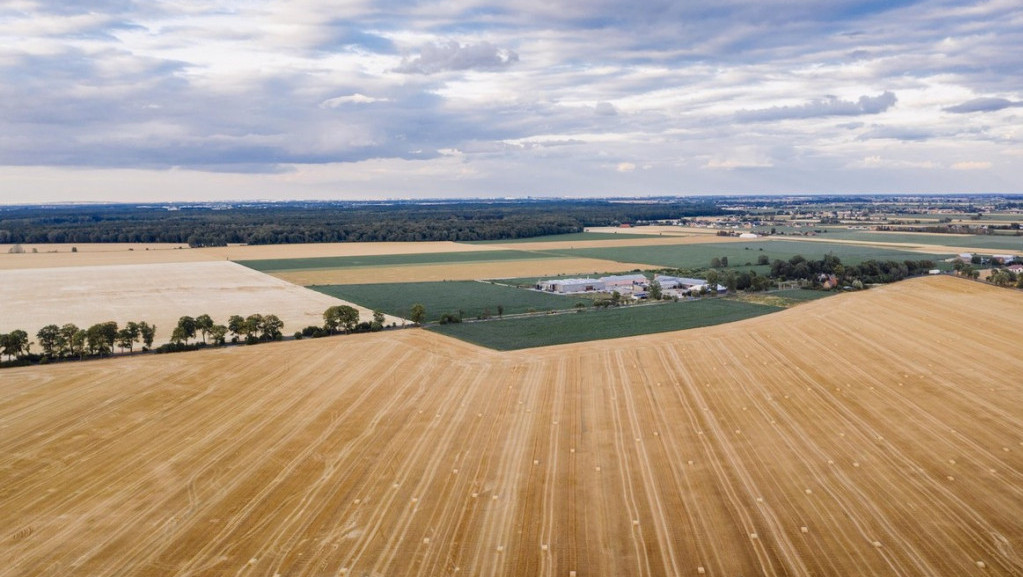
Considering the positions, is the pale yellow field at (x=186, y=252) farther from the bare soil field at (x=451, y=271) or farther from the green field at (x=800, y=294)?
the green field at (x=800, y=294)

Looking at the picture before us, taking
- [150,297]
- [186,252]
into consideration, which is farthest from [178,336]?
[186,252]

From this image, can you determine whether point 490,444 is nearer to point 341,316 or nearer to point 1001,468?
point 1001,468

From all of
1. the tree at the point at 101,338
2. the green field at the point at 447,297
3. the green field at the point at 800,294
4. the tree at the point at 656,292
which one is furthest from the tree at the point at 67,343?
the green field at the point at 800,294

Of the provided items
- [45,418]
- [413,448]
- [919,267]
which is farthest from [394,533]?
[919,267]

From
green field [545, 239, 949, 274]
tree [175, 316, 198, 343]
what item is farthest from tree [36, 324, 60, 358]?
green field [545, 239, 949, 274]

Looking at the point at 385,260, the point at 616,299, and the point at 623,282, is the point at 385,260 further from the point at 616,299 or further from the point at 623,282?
the point at 616,299

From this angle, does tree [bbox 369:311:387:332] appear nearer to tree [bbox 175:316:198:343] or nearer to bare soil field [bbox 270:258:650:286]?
tree [bbox 175:316:198:343]
